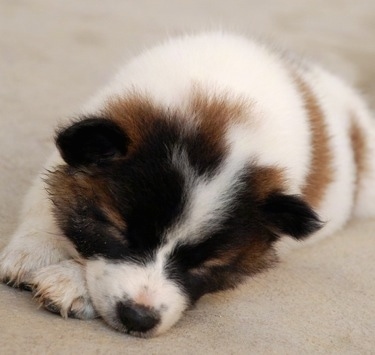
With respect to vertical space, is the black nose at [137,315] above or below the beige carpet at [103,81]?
above

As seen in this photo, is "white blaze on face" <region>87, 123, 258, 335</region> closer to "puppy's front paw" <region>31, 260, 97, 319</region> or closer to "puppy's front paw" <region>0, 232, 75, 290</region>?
"puppy's front paw" <region>31, 260, 97, 319</region>

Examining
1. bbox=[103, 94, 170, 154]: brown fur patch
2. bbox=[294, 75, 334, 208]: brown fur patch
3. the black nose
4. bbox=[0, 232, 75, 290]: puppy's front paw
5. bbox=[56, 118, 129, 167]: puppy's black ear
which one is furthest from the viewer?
bbox=[294, 75, 334, 208]: brown fur patch

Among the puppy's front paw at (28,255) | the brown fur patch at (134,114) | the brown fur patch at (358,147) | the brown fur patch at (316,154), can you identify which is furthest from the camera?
the brown fur patch at (358,147)

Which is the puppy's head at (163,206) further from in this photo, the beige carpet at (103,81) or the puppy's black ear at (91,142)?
the beige carpet at (103,81)

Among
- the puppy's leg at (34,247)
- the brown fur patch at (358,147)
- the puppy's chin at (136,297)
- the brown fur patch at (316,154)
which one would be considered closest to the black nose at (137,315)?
the puppy's chin at (136,297)

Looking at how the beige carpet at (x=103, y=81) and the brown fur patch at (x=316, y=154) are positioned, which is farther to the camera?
the brown fur patch at (x=316, y=154)

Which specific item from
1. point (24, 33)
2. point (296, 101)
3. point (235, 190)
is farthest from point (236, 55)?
point (24, 33)

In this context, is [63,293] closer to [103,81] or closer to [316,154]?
[316,154]

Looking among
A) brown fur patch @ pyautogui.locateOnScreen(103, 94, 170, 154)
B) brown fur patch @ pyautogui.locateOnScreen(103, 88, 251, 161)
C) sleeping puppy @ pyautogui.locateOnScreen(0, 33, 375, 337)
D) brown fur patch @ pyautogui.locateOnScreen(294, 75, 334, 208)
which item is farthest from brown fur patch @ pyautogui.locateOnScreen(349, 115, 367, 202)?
brown fur patch @ pyautogui.locateOnScreen(103, 94, 170, 154)
